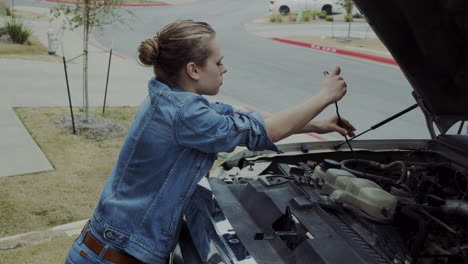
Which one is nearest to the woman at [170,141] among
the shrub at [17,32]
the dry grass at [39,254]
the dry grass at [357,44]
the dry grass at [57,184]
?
the dry grass at [39,254]

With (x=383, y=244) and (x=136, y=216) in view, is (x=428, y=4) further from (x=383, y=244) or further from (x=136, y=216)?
(x=136, y=216)

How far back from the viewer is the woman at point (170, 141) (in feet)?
6.27

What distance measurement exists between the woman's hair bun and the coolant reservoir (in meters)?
1.09

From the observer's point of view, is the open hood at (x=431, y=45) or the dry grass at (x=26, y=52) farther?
the dry grass at (x=26, y=52)

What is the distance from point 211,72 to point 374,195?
0.95 meters

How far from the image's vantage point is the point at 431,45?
8.38 ft

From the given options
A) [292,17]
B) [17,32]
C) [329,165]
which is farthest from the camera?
[292,17]

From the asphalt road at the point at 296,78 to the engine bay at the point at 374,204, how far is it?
14.2 ft

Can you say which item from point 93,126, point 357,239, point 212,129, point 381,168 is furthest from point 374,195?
point 93,126

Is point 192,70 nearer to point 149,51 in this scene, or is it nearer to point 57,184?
point 149,51

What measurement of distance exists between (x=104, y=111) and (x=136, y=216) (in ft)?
19.0

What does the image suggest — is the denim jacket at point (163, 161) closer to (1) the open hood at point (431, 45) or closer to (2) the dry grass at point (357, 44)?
(1) the open hood at point (431, 45)

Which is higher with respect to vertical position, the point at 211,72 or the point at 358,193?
the point at 211,72

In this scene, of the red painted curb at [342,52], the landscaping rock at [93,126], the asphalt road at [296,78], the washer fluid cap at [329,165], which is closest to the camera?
the washer fluid cap at [329,165]
